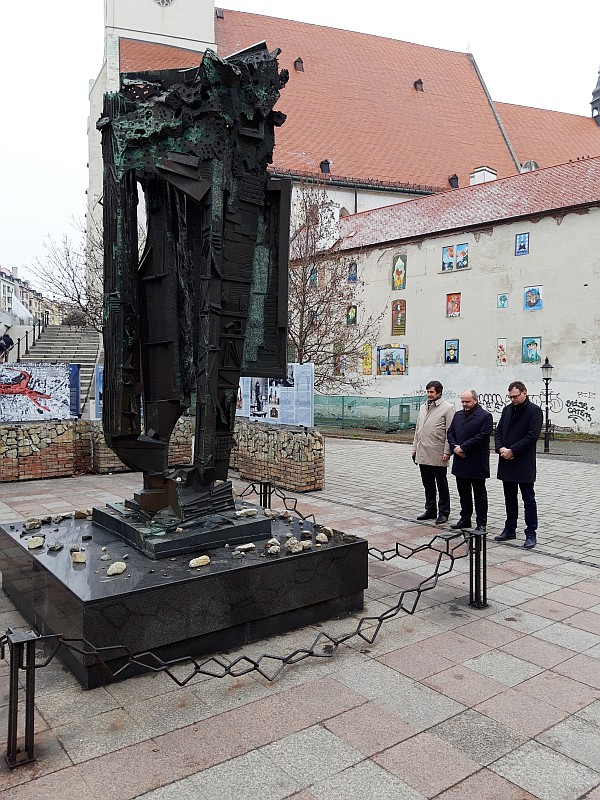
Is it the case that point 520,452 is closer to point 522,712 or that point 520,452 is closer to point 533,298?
point 522,712

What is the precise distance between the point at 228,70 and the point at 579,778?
4821 mm

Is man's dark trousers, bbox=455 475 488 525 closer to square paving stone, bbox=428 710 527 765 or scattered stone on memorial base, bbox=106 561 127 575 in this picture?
Answer: square paving stone, bbox=428 710 527 765

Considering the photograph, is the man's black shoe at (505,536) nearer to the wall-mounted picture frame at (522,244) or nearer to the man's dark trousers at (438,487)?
the man's dark trousers at (438,487)

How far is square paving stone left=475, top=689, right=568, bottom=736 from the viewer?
3475mm

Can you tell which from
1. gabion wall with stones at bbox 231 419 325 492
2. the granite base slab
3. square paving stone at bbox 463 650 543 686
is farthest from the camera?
gabion wall with stones at bbox 231 419 325 492

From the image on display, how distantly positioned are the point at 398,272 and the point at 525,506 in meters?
23.0

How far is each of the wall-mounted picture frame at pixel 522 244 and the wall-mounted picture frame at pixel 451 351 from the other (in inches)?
171

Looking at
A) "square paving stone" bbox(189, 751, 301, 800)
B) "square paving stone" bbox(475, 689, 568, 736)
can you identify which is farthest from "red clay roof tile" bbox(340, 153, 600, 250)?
"square paving stone" bbox(189, 751, 301, 800)

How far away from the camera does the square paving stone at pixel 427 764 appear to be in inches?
116

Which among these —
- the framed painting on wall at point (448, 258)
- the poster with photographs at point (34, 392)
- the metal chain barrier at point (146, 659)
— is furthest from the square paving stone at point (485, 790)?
the framed painting on wall at point (448, 258)

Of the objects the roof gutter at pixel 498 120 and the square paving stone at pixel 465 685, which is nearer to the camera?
the square paving stone at pixel 465 685

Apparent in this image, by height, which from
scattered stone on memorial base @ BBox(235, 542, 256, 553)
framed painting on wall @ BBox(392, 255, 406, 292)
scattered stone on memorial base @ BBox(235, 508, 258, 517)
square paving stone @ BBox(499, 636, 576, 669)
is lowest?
square paving stone @ BBox(499, 636, 576, 669)

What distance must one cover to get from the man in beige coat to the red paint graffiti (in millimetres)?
7337

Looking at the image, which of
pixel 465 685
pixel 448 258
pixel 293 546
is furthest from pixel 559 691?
pixel 448 258
